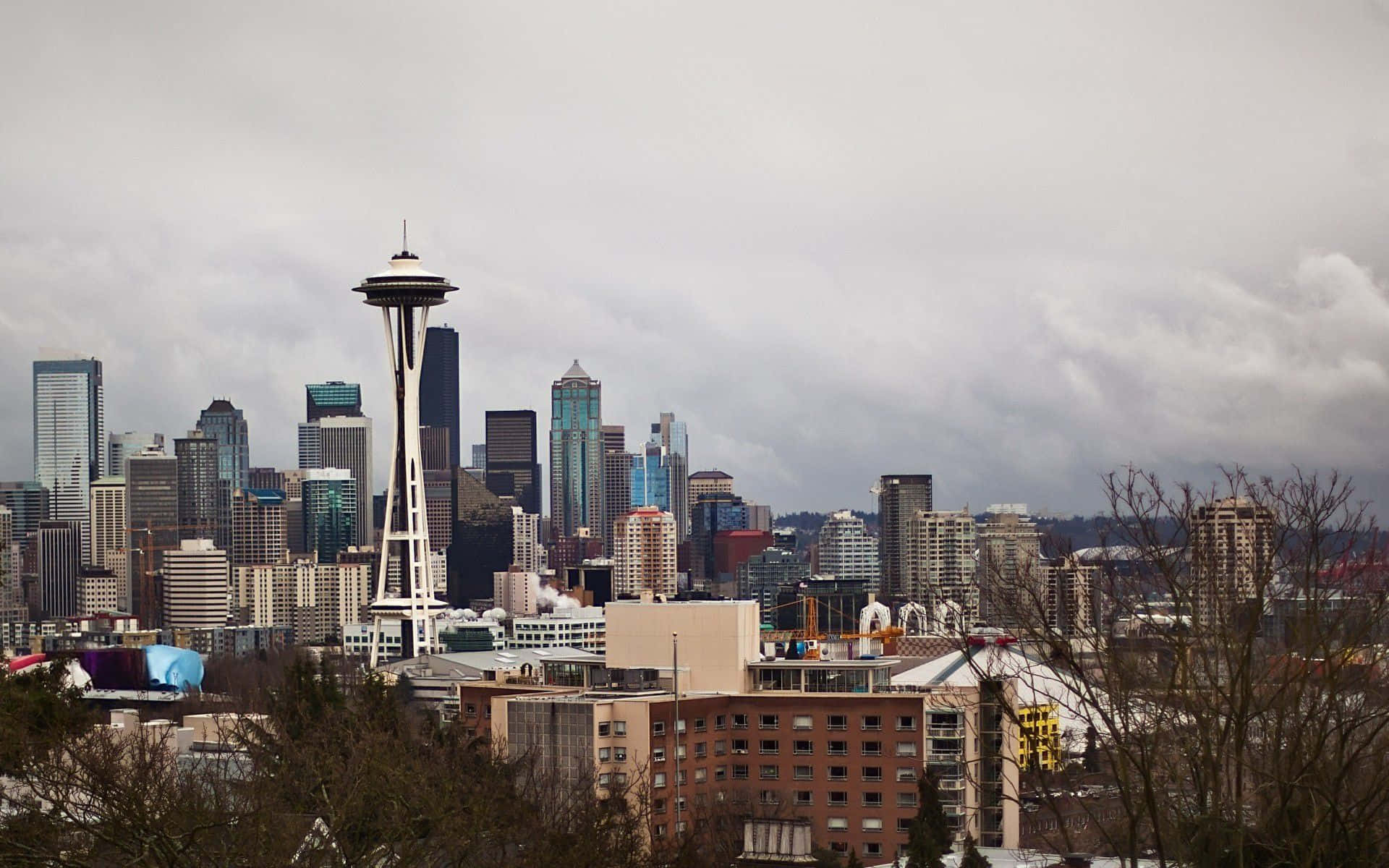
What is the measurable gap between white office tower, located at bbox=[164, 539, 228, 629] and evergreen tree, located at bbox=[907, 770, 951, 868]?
146m

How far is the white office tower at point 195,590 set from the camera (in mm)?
177375

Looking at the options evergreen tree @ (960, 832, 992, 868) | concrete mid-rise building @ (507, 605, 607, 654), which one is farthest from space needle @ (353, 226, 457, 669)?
evergreen tree @ (960, 832, 992, 868)

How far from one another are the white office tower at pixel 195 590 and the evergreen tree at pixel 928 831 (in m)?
146

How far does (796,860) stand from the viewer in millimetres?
30016

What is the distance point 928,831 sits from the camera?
30.0 meters

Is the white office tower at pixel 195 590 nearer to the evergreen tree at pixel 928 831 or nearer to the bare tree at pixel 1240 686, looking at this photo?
the evergreen tree at pixel 928 831

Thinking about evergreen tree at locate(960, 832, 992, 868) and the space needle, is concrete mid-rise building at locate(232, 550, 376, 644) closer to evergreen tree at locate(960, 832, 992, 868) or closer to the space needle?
the space needle

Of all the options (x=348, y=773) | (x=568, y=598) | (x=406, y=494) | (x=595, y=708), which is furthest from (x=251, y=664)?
(x=348, y=773)

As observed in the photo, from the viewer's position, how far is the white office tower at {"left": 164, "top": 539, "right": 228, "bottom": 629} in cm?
17738

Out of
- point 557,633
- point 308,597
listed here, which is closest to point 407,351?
point 557,633

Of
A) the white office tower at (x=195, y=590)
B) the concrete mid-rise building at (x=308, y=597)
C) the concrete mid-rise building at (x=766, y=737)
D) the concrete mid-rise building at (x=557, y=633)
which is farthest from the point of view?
the concrete mid-rise building at (x=308, y=597)

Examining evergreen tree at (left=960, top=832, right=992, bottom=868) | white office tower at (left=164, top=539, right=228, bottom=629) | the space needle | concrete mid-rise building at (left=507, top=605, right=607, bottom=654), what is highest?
the space needle

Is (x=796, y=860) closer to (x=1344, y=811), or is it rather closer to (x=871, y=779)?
(x=871, y=779)

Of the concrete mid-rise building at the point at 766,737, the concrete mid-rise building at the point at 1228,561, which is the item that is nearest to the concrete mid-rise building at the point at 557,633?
the concrete mid-rise building at the point at 766,737
